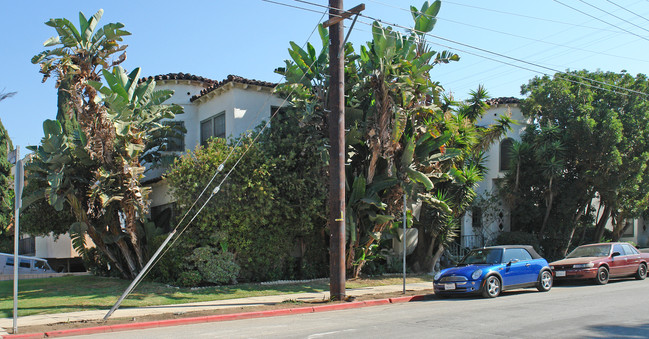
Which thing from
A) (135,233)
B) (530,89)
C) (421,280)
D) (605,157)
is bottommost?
(421,280)

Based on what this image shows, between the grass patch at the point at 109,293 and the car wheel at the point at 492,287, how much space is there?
4.23 meters

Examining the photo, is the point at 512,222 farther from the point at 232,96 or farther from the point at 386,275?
the point at 232,96

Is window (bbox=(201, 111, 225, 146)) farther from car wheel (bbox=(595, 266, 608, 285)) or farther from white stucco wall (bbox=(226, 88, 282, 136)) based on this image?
car wheel (bbox=(595, 266, 608, 285))

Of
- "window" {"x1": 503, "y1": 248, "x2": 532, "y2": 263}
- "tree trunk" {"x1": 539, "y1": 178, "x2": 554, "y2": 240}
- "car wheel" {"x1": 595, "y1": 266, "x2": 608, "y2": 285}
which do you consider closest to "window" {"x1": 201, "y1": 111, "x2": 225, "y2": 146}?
"window" {"x1": 503, "y1": 248, "x2": 532, "y2": 263}

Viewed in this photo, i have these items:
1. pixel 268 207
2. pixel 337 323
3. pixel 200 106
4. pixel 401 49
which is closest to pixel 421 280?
pixel 268 207

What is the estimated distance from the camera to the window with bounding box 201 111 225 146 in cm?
2020

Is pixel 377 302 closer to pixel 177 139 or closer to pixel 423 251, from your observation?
pixel 423 251

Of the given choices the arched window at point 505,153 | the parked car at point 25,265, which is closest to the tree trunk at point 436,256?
the arched window at point 505,153

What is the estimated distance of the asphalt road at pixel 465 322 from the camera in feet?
28.5

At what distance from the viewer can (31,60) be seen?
48.8 ft

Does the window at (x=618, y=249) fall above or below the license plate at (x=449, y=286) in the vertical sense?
above

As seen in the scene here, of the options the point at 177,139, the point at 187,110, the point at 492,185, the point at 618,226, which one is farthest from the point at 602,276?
the point at 187,110

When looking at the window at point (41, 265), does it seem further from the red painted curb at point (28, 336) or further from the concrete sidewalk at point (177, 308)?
the red painted curb at point (28, 336)

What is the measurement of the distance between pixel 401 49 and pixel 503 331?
10.4 meters
